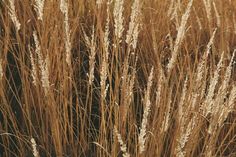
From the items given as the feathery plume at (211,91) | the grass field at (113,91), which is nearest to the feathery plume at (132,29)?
the grass field at (113,91)

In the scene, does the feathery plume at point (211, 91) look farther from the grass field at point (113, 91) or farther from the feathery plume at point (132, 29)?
the feathery plume at point (132, 29)

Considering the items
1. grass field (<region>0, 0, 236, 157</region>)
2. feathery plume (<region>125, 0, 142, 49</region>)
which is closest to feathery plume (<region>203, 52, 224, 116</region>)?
grass field (<region>0, 0, 236, 157</region>)

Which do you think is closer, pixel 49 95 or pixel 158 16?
pixel 49 95

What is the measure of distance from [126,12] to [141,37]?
0.34 m

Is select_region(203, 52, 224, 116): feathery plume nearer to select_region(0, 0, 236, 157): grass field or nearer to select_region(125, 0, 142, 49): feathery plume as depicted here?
select_region(0, 0, 236, 157): grass field

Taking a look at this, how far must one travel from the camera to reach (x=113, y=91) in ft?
6.54

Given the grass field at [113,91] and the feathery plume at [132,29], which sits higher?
the feathery plume at [132,29]

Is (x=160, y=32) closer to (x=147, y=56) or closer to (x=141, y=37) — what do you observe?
(x=141, y=37)

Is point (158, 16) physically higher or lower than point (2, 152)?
higher

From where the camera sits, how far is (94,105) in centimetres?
196

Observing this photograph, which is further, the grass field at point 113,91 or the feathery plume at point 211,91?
the grass field at point 113,91

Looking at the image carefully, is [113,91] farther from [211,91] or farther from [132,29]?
[211,91]

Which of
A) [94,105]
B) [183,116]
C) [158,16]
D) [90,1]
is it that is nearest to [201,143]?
[183,116]

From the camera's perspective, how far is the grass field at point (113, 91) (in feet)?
4.33
